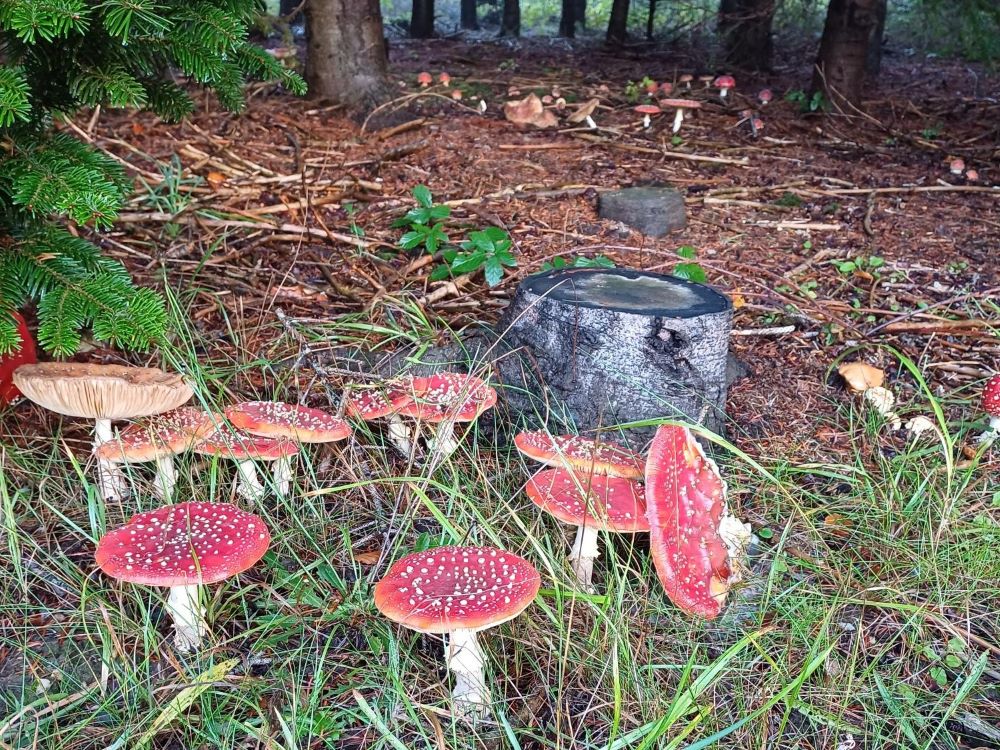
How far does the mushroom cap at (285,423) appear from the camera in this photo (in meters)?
2.84

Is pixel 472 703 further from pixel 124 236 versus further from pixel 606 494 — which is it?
pixel 124 236

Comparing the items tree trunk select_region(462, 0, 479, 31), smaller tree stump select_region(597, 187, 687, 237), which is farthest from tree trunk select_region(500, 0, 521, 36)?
smaller tree stump select_region(597, 187, 687, 237)

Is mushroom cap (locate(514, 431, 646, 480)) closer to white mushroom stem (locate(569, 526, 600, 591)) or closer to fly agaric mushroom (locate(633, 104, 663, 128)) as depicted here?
white mushroom stem (locate(569, 526, 600, 591))

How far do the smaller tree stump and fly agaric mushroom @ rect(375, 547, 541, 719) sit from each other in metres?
3.21

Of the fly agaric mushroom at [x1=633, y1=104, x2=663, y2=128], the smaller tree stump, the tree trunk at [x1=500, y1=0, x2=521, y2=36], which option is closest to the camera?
the smaller tree stump

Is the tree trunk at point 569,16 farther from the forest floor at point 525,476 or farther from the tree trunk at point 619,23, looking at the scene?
the forest floor at point 525,476

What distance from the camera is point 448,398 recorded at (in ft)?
10.1

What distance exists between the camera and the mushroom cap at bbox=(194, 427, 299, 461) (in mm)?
2809

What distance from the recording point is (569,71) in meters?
9.95

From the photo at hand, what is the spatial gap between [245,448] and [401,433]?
0.63 metres

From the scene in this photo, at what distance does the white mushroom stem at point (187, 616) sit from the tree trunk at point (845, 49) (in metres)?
7.11

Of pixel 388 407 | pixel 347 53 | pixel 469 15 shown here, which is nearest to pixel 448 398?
pixel 388 407

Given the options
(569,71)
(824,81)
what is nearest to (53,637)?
(824,81)

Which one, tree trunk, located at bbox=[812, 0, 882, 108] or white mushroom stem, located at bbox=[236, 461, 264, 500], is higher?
tree trunk, located at bbox=[812, 0, 882, 108]
